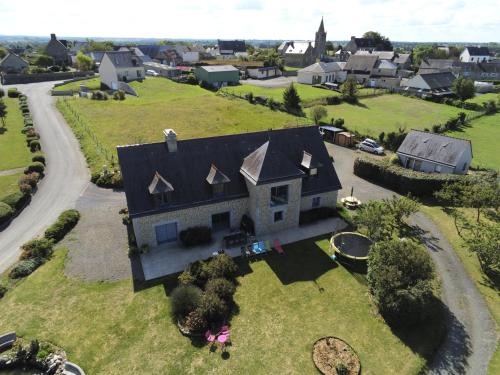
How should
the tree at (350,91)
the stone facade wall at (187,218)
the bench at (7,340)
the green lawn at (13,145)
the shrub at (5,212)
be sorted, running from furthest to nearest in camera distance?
the tree at (350,91) → the green lawn at (13,145) → the shrub at (5,212) → the stone facade wall at (187,218) → the bench at (7,340)

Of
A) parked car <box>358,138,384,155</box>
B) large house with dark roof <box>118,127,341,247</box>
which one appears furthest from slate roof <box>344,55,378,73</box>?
large house with dark roof <box>118,127,341,247</box>

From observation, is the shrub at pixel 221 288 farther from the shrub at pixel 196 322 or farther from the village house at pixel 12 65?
the village house at pixel 12 65

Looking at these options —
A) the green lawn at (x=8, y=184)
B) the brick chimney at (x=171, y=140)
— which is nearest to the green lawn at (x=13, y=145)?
the green lawn at (x=8, y=184)

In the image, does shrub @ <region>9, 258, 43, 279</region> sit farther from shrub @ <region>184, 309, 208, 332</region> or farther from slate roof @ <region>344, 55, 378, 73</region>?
slate roof @ <region>344, 55, 378, 73</region>

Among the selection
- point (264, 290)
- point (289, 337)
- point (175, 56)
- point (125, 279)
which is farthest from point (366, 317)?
point (175, 56)

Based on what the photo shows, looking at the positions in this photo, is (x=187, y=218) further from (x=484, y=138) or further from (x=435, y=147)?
(x=484, y=138)

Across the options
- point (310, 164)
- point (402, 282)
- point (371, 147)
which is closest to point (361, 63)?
point (371, 147)
